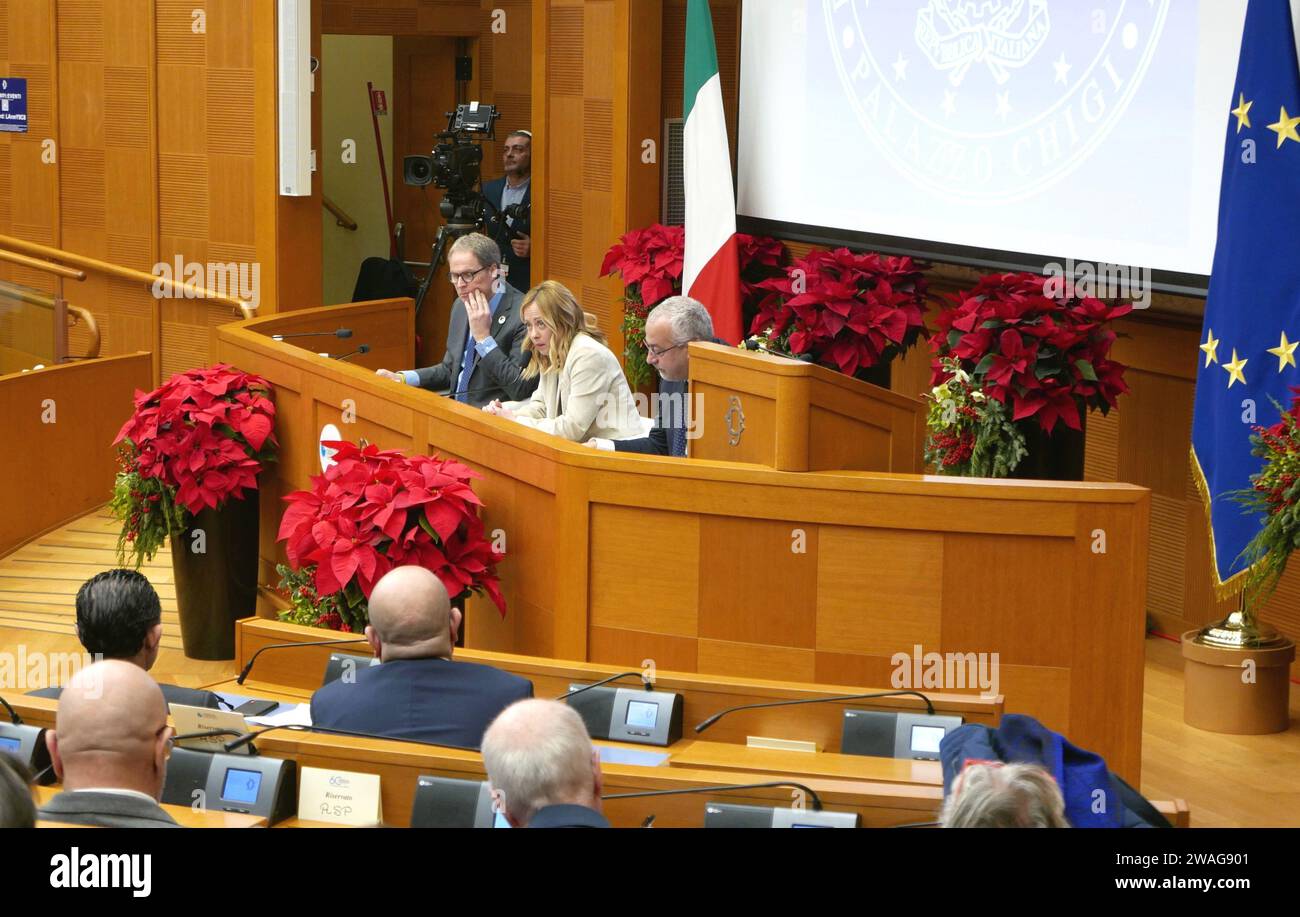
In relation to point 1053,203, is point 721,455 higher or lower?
lower

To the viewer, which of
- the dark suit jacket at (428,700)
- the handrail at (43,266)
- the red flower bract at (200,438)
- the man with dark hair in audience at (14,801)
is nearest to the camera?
the man with dark hair in audience at (14,801)

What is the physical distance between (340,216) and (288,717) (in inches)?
331

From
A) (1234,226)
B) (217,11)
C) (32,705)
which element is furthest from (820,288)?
(217,11)

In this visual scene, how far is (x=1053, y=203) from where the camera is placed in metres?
5.30

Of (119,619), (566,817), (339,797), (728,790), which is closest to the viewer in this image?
(566,817)

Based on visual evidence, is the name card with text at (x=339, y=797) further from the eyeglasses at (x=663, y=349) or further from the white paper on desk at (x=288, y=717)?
the eyeglasses at (x=663, y=349)

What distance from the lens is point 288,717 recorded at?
3262 mm

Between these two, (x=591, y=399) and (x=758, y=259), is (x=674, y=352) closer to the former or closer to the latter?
(x=591, y=399)

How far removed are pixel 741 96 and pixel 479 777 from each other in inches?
202

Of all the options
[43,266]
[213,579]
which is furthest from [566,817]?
[43,266]

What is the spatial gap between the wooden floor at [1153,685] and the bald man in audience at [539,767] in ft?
5.92

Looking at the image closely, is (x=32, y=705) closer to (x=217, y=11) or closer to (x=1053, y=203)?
(x=1053, y=203)

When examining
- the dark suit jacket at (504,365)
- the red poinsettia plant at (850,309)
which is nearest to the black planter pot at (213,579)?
the dark suit jacket at (504,365)

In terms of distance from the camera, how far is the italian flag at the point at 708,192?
6.73 metres
